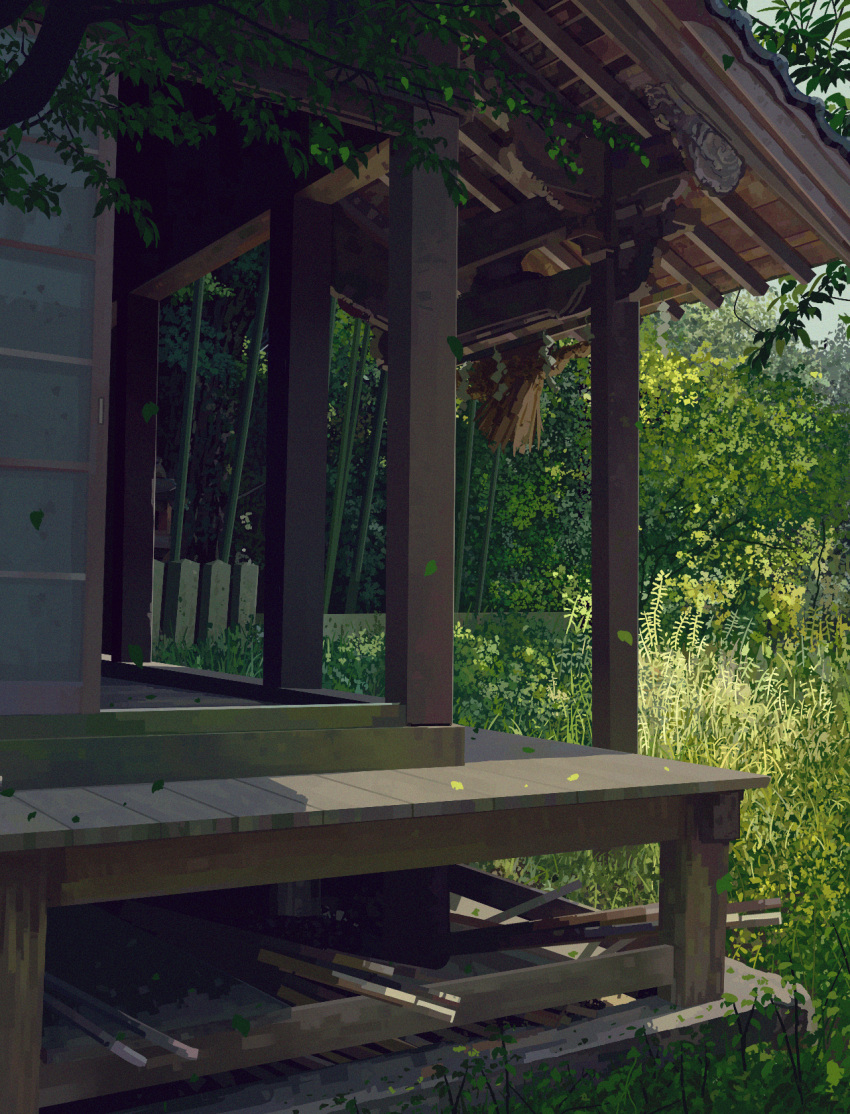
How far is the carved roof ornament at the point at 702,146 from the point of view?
424 centimetres

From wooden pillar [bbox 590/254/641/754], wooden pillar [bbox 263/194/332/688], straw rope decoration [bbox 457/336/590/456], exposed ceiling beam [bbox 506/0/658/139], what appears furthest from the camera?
straw rope decoration [bbox 457/336/590/456]

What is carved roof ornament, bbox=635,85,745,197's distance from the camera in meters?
4.24

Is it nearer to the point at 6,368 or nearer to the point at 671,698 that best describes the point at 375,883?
the point at 671,698

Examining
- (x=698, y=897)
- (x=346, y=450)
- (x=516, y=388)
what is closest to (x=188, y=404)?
(x=346, y=450)

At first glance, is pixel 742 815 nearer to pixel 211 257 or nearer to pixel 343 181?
pixel 343 181

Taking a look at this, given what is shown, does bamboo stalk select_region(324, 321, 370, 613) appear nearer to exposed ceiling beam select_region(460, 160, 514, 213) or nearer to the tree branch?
exposed ceiling beam select_region(460, 160, 514, 213)

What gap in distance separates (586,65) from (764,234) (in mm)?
1216

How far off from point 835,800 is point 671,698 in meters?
1.54

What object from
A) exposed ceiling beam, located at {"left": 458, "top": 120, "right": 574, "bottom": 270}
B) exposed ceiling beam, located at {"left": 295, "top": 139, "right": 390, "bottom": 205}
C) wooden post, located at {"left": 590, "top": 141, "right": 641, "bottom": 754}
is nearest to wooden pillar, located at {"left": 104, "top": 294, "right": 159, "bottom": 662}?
exposed ceiling beam, located at {"left": 295, "top": 139, "right": 390, "bottom": 205}

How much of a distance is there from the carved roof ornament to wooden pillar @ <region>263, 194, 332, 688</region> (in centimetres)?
185

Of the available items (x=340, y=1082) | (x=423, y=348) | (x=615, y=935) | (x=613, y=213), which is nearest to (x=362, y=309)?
(x=613, y=213)

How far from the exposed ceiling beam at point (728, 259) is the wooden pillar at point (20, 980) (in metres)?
4.20

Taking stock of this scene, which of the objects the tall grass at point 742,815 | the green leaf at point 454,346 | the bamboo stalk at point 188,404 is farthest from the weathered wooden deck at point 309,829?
the bamboo stalk at point 188,404

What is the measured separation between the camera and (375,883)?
5.30 metres
